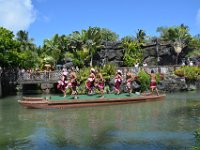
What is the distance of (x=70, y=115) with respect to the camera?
19.1 meters

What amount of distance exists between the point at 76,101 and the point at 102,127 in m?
6.73

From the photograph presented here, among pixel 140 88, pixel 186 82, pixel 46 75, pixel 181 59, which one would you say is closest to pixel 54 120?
pixel 140 88

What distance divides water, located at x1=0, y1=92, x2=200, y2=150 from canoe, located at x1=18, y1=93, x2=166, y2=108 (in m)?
0.41

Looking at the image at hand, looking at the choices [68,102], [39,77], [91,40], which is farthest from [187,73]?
[91,40]

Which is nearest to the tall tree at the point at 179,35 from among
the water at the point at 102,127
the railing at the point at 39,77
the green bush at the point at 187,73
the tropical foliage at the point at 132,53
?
the tropical foliage at the point at 132,53

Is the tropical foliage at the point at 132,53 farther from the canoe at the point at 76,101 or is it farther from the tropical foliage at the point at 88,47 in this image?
the canoe at the point at 76,101

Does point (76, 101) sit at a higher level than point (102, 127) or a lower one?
higher

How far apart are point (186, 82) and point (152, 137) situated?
23.1 meters

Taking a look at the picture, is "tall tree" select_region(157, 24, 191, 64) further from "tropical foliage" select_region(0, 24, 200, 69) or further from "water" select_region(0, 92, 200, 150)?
"water" select_region(0, 92, 200, 150)

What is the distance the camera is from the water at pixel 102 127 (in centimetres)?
1240

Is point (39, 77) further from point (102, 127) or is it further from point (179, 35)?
point (179, 35)

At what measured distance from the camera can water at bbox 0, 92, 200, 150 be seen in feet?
40.7

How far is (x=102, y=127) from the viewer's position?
50.3 feet

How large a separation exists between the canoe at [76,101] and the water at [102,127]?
406mm
